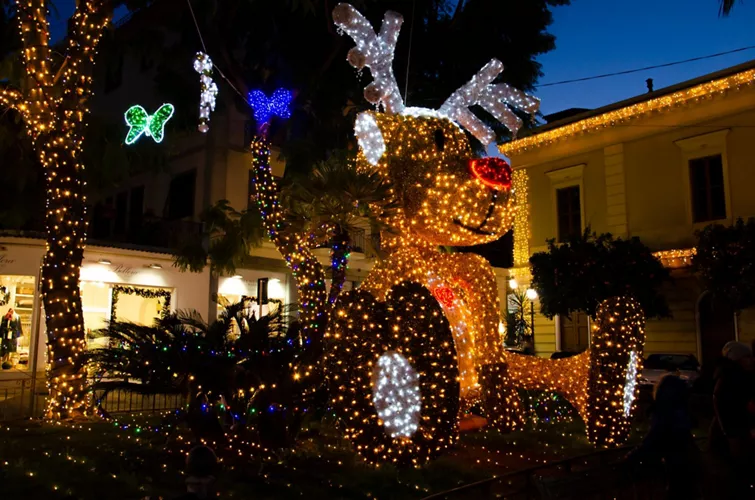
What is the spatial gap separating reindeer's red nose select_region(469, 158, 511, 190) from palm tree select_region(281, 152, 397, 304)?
80 cm

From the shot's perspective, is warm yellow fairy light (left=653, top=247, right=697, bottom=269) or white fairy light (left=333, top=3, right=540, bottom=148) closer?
white fairy light (left=333, top=3, right=540, bottom=148)

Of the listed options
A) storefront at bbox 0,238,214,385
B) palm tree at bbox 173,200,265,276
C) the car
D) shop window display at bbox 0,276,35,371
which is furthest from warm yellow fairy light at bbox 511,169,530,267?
shop window display at bbox 0,276,35,371

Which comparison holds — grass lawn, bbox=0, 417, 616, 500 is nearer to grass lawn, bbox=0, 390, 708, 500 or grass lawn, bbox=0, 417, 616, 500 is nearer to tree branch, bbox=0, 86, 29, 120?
grass lawn, bbox=0, 390, 708, 500

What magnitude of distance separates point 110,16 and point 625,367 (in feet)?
Result: 24.3

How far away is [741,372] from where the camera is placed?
5.05 metres

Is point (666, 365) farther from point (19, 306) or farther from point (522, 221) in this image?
point (19, 306)

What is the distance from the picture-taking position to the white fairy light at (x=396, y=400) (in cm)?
487

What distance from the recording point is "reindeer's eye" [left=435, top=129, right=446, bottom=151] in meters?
6.19

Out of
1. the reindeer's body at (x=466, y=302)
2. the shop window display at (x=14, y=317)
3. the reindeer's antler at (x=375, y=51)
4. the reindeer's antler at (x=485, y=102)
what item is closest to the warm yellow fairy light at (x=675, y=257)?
the reindeer's antler at (x=485, y=102)

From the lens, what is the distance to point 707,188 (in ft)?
52.7

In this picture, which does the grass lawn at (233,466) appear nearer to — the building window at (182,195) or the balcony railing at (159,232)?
the balcony railing at (159,232)

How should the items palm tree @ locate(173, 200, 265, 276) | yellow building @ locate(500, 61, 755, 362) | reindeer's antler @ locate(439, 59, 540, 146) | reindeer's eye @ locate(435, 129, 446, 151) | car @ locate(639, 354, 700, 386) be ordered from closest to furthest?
reindeer's eye @ locate(435, 129, 446, 151)
reindeer's antler @ locate(439, 59, 540, 146)
palm tree @ locate(173, 200, 265, 276)
car @ locate(639, 354, 700, 386)
yellow building @ locate(500, 61, 755, 362)

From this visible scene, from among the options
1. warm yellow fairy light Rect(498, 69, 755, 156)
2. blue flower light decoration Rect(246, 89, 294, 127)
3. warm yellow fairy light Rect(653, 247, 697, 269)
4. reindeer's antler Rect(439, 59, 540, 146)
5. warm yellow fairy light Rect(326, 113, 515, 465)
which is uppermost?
warm yellow fairy light Rect(498, 69, 755, 156)

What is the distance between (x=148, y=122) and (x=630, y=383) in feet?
24.2
